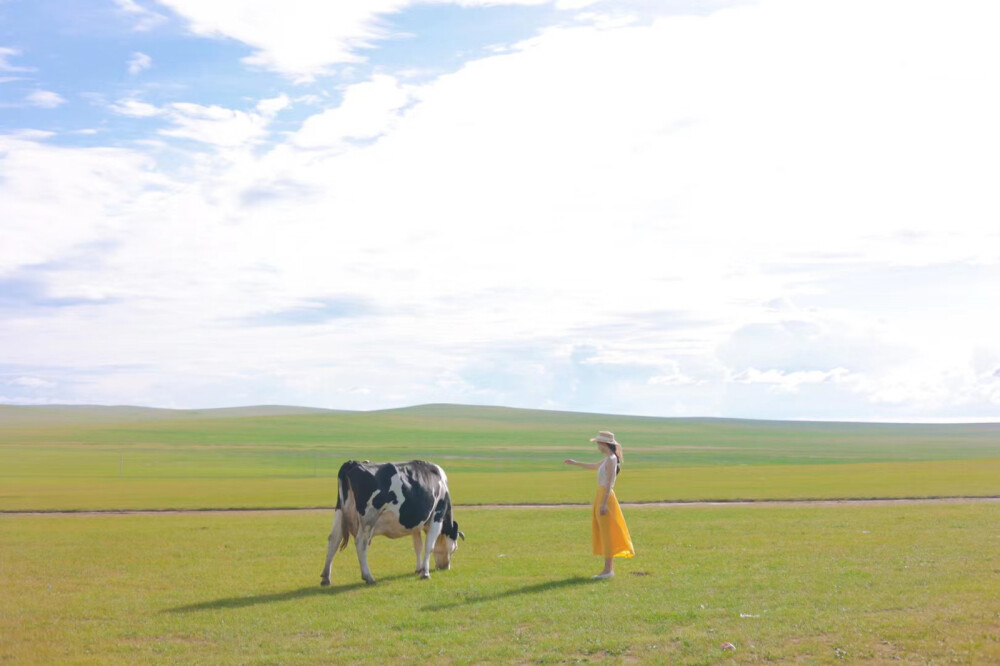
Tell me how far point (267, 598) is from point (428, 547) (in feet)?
12.0

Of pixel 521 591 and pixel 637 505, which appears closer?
pixel 521 591

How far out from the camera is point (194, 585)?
19516 mm

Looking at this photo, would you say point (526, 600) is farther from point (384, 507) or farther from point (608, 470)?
point (384, 507)

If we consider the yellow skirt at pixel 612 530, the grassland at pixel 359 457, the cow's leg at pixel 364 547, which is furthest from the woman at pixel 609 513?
the grassland at pixel 359 457

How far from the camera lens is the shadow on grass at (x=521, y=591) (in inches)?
645

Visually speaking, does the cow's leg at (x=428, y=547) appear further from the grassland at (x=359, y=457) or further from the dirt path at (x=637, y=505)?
the grassland at (x=359, y=457)

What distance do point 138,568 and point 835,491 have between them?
3600cm

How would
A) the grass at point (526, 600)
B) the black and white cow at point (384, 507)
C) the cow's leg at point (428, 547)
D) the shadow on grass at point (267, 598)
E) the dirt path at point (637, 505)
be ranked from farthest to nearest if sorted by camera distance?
the dirt path at point (637, 505)
the cow's leg at point (428, 547)
the black and white cow at point (384, 507)
the shadow on grass at point (267, 598)
the grass at point (526, 600)

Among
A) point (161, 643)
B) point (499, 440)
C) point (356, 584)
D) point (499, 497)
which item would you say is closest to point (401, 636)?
point (161, 643)

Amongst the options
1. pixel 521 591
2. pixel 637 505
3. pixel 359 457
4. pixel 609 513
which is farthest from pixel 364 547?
pixel 359 457

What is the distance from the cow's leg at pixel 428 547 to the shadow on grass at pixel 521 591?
8.52 feet

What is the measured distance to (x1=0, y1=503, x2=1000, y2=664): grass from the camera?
42.3ft

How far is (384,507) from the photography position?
1973 centimetres

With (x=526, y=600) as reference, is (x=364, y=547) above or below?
above
